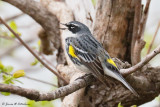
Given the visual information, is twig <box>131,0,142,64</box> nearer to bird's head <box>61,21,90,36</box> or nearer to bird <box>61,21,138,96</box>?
bird <box>61,21,138,96</box>

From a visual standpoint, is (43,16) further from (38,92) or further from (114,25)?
(38,92)

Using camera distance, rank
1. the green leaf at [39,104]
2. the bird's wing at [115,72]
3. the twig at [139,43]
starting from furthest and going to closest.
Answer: the green leaf at [39,104] → the twig at [139,43] → the bird's wing at [115,72]

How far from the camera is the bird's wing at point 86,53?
3816 millimetres

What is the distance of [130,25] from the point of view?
445 cm

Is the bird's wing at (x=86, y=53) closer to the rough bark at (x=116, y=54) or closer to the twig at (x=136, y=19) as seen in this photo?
the rough bark at (x=116, y=54)

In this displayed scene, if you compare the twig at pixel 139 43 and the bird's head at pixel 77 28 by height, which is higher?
the bird's head at pixel 77 28

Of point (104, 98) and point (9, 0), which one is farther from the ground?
point (9, 0)

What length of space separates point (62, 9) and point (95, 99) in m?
2.15

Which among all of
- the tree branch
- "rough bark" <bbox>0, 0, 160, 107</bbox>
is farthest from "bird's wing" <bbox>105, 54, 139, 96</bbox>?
the tree branch

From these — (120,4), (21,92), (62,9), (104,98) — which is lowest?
(21,92)

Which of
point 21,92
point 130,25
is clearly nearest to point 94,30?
point 130,25

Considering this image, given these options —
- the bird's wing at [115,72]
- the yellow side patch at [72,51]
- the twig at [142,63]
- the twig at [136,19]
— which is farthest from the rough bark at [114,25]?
the twig at [142,63]

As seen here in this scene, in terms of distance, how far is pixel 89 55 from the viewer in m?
4.05

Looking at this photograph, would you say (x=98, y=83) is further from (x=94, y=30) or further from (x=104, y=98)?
(x=94, y=30)
